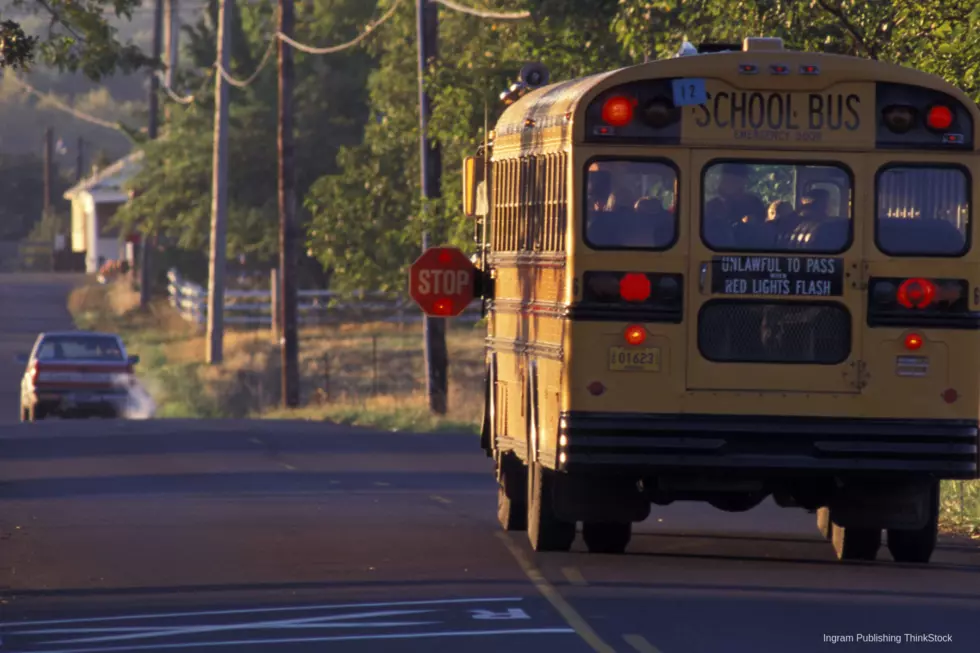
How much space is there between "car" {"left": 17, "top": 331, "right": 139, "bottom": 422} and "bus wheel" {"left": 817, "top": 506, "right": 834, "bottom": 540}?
20521mm

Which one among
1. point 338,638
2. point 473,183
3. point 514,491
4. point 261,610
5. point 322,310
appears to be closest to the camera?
point 338,638

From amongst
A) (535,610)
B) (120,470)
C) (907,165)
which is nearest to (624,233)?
(907,165)

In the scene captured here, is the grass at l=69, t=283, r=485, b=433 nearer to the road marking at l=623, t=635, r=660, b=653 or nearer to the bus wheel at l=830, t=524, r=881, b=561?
the bus wheel at l=830, t=524, r=881, b=561

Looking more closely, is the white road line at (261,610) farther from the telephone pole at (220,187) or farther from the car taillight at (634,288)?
the telephone pole at (220,187)

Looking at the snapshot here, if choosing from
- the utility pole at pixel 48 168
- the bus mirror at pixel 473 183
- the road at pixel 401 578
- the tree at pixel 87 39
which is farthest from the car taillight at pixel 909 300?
the utility pole at pixel 48 168

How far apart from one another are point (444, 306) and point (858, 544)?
4.20 metres

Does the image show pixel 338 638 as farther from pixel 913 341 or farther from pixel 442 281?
pixel 442 281

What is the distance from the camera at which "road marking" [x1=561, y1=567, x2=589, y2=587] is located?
13867 millimetres

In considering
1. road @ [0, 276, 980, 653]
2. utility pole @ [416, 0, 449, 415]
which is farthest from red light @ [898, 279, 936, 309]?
utility pole @ [416, 0, 449, 415]

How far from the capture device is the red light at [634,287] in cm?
1410

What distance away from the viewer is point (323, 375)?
154 ft

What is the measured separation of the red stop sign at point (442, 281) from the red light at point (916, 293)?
177 inches

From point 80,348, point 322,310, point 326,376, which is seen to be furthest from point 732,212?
point 322,310

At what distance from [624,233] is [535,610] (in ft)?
9.40
